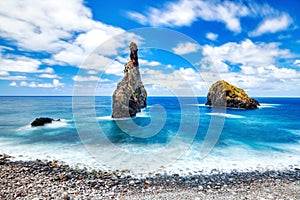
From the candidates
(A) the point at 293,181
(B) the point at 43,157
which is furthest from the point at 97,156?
(A) the point at 293,181

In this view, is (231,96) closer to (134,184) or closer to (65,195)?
(134,184)

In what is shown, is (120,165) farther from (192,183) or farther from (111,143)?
(111,143)

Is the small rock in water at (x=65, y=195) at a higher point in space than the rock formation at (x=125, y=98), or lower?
lower

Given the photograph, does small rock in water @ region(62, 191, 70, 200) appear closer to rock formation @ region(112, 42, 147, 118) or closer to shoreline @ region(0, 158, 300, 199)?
shoreline @ region(0, 158, 300, 199)

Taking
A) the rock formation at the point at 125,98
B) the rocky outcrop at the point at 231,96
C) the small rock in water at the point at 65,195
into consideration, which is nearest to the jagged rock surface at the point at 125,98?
the rock formation at the point at 125,98

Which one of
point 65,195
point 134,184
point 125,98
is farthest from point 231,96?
point 65,195

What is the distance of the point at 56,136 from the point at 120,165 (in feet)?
56.5

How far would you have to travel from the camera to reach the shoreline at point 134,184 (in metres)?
11.3

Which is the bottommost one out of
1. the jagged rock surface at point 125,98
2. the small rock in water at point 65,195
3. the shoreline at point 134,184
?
the shoreline at point 134,184

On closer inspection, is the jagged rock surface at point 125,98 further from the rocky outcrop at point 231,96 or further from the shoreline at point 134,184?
the rocky outcrop at point 231,96

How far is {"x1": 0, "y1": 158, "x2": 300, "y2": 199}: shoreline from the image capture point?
11.3 m

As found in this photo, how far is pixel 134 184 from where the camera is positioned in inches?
516

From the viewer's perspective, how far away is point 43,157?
19094 millimetres

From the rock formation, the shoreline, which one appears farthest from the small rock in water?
the rock formation
